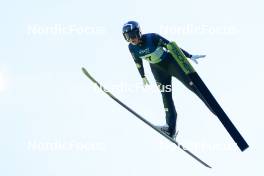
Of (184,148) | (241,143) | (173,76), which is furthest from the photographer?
(184,148)

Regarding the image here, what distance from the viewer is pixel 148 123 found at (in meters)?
15.9

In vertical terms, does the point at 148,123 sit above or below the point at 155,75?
below

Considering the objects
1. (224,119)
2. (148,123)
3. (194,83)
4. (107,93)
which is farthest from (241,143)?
(107,93)

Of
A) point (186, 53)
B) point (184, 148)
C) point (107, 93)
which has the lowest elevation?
point (184, 148)

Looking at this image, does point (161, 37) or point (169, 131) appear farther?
point (169, 131)

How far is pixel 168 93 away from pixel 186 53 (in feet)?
4.95

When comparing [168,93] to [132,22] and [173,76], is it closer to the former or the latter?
[173,76]

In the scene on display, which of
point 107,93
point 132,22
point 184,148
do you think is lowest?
point 184,148

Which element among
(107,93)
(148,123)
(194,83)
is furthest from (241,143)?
(107,93)

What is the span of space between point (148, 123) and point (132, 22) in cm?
324

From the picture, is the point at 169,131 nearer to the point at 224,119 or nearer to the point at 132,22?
the point at 224,119

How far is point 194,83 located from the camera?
14508 mm

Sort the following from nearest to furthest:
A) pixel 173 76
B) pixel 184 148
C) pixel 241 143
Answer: pixel 241 143, pixel 173 76, pixel 184 148

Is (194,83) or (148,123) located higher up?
(194,83)
